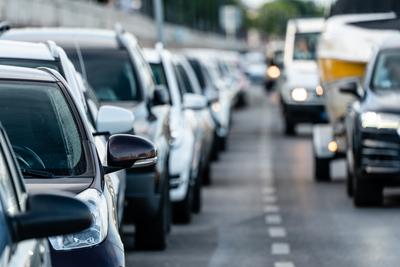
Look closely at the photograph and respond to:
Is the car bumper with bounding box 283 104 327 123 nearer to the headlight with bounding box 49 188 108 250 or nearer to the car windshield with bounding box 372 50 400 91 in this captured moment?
the car windshield with bounding box 372 50 400 91

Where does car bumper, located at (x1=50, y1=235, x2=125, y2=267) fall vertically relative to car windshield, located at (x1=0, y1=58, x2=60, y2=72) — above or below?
below

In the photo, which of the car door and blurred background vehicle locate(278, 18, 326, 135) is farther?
blurred background vehicle locate(278, 18, 326, 135)

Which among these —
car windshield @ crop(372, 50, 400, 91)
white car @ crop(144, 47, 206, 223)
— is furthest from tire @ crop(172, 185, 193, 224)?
car windshield @ crop(372, 50, 400, 91)

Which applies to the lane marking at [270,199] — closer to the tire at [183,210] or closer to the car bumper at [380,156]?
the car bumper at [380,156]

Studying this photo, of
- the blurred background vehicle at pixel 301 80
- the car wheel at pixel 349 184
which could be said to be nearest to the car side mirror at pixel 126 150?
the car wheel at pixel 349 184

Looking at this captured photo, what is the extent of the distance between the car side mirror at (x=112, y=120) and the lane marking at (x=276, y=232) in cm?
458

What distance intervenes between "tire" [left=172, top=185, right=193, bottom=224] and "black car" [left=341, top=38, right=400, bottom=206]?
209cm

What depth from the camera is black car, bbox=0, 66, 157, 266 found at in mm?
8000

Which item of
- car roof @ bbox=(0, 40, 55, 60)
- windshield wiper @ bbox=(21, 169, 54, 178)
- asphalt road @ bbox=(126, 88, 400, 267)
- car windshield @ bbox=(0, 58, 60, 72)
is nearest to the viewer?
windshield wiper @ bbox=(21, 169, 54, 178)

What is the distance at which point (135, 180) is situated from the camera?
44.1 ft

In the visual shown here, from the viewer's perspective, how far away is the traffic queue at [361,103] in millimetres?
17672

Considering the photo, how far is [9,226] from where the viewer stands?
5.52 m

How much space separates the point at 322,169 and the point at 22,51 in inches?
492

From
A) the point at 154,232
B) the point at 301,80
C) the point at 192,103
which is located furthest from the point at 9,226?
the point at 301,80
